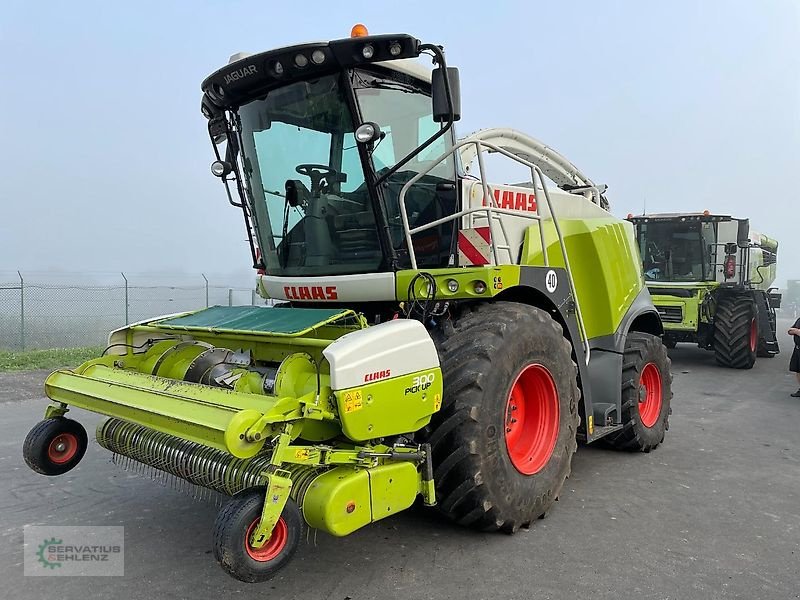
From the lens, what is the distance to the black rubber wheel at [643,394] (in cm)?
511

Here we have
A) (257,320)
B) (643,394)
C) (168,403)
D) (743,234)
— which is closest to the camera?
(168,403)

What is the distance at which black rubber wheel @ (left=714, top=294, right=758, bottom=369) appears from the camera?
10.8 metres

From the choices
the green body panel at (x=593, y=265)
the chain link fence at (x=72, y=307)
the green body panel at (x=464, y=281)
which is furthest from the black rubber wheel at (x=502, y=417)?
the chain link fence at (x=72, y=307)

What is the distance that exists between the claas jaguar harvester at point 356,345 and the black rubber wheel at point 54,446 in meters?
0.01

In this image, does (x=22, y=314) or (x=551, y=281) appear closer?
(x=551, y=281)

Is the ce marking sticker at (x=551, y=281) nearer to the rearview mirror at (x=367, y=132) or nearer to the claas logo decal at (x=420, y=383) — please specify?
the claas logo decal at (x=420, y=383)

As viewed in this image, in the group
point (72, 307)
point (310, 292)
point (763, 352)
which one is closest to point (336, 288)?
point (310, 292)

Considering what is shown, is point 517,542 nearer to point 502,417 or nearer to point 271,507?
point 502,417

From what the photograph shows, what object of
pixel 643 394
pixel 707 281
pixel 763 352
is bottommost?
pixel 763 352

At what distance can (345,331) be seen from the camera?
349 centimetres

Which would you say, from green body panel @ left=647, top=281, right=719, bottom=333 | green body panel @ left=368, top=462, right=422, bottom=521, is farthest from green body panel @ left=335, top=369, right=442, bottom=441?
green body panel @ left=647, top=281, right=719, bottom=333

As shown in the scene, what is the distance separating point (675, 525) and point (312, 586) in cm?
219

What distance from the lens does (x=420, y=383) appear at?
306cm

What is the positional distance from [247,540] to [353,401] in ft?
2.31
